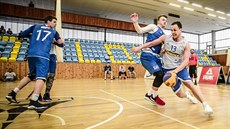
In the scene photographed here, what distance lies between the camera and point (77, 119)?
7.98ft

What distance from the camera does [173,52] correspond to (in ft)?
10.1

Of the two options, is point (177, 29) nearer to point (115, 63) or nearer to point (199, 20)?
point (115, 63)

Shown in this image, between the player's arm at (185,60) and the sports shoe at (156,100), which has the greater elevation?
the player's arm at (185,60)

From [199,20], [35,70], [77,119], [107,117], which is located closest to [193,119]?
[107,117]

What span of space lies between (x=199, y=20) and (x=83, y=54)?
15.4 meters

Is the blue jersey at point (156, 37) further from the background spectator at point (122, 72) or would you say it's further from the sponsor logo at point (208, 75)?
the background spectator at point (122, 72)

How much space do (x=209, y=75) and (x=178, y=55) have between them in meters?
7.67

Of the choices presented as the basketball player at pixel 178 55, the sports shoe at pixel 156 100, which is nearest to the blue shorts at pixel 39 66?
the basketball player at pixel 178 55

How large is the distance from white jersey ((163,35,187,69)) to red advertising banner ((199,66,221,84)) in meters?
7.11

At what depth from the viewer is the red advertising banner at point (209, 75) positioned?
29.7 ft

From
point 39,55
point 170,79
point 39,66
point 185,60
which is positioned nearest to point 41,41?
point 39,55

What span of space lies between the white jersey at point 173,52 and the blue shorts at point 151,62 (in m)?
0.20

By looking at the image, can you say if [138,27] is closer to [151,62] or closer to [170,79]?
[151,62]

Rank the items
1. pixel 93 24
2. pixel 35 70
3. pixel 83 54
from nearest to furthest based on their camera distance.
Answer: pixel 35 70
pixel 83 54
pixel 93 24
